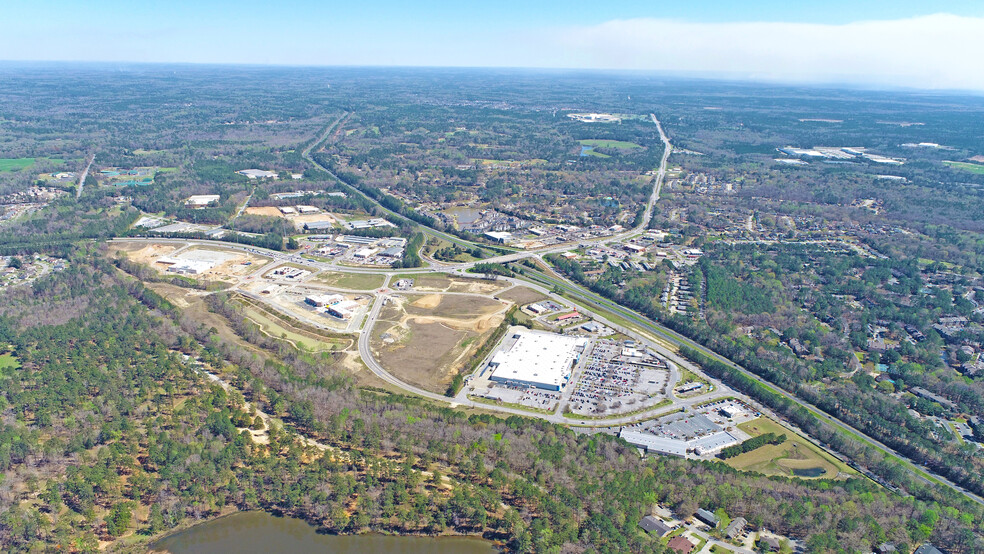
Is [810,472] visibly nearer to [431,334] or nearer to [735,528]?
[735,528]

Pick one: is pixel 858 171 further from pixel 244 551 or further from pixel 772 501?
pixel 244 551

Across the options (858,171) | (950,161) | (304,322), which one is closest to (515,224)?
(304,322)

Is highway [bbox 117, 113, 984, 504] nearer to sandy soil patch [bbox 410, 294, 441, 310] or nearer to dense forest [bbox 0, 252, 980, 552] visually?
dense forest [bbox 0, 252, 980, 552]

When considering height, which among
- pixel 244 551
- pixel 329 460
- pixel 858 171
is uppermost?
pixel 858 171

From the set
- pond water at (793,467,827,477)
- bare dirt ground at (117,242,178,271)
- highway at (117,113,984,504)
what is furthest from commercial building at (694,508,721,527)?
bare dirt ground at (117,242,178,271)

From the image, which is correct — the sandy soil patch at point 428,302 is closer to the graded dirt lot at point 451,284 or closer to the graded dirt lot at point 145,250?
the graded dirt lot at point 451,284

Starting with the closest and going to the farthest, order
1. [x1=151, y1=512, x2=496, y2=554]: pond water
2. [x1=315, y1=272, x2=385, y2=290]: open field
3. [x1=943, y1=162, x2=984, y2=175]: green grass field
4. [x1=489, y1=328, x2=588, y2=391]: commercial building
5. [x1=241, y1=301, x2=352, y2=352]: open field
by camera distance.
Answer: [x1=151, y1=512, x2=496, y2=554]: pond water → [x1=489, y1=328, x2=588, y2=391]: commercial building → [x1=241, y1=301, x2=352, y2=352]: open field → [x1=315, y1=272, x2=385, y2=290]: open field → [x1=943, y1=162, x2=984, y2=175]: green grass field

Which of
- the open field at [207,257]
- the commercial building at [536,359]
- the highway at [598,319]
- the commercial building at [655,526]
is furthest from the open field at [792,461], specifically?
the open field at [207,257]
